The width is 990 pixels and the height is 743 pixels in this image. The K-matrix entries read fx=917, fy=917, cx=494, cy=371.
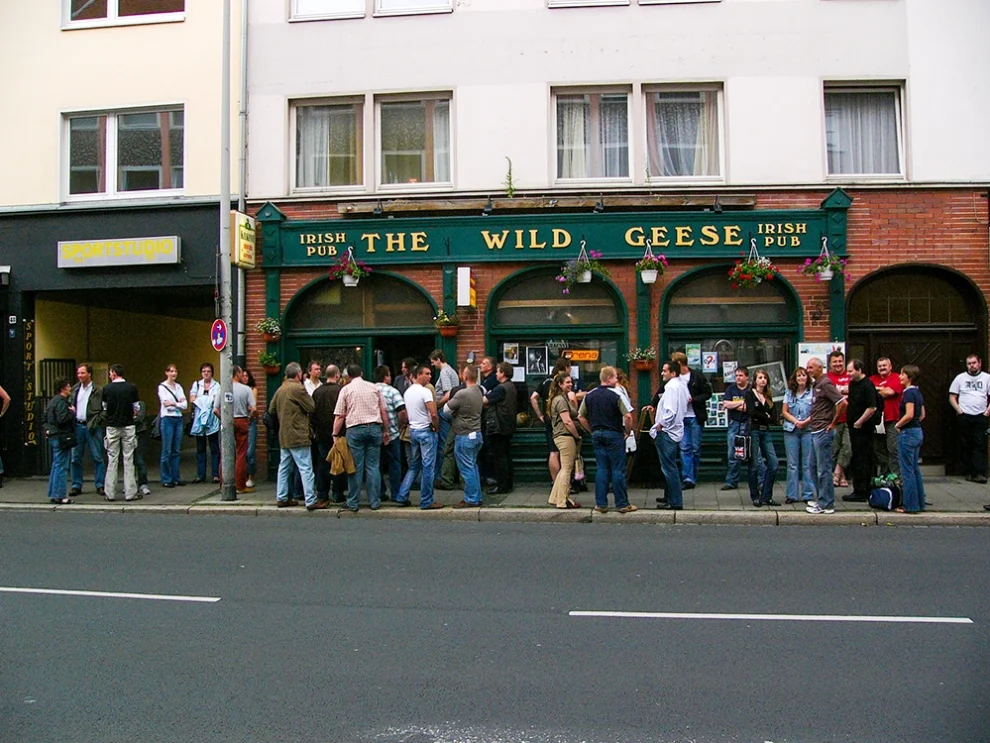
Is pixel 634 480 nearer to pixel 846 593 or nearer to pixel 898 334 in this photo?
pixel 898 334

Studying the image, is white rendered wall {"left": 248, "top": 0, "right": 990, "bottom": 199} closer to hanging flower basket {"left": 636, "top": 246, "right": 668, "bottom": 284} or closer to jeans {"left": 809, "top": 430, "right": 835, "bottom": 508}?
hanging flower basket {"left": 636, "top": 246, "right": 668, "bottom": 284}

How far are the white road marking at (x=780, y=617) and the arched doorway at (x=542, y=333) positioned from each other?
295 inches

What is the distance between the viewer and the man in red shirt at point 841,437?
490 inches

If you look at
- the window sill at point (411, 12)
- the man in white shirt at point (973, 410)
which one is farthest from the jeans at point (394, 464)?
the man in white shirt at point (973, 410)

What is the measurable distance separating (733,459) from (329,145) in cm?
834

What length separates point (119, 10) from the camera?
52.0ft

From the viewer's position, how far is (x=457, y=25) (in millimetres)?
14789

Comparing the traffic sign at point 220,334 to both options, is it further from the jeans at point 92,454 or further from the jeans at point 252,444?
the jeans at point 92,454

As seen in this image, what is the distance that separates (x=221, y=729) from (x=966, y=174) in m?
13.6

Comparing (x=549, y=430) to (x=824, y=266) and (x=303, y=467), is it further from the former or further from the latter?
(x=824, y=266)

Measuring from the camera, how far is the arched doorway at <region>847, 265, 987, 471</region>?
1412cm

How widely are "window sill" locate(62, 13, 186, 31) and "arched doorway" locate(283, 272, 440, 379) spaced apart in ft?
17.1

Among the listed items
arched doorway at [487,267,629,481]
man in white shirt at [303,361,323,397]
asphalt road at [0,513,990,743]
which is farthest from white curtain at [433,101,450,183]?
asphalt road at [0,513,990,743]

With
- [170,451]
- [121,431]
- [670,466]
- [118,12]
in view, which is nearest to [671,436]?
[670,466]
